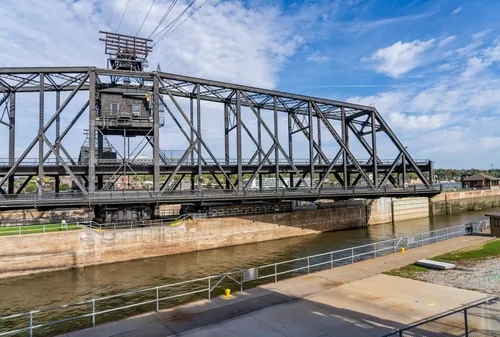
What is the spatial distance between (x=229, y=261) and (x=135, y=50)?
31.1 metres

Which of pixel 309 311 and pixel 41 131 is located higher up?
pixel 41 131

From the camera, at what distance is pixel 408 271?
18781 millimetres

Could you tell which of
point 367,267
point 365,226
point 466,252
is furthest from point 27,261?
point 365,226

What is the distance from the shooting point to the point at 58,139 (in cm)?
3825

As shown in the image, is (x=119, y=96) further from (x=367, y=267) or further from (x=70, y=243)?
(x=367, y=267)

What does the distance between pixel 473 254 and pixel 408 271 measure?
24.0ft

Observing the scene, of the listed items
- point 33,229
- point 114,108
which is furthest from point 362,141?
point 33,229

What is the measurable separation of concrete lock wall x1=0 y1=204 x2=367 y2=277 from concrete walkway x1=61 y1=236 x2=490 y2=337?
72.2ft

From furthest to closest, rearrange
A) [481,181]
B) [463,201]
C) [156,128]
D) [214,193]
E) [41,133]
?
[481,181] < [463,201] < [214,193] < [156,128] < [41,133]

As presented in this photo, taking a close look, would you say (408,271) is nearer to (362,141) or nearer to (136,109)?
(136,109)

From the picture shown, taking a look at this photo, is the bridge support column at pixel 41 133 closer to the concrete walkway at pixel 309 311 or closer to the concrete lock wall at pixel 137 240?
the concrete lock wall at pixel 137 240

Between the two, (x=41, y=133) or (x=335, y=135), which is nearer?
(x=41, y=133)

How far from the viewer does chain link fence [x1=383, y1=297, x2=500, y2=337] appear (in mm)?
10102

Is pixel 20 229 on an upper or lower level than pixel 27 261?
upper
